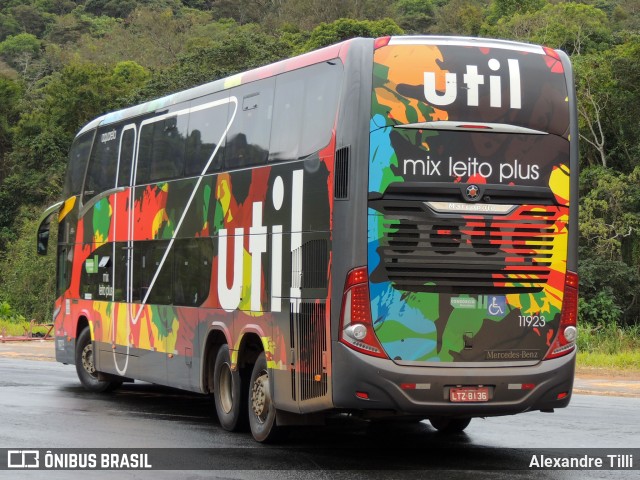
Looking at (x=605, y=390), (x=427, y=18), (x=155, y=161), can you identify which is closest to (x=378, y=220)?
(x=155, y=161)

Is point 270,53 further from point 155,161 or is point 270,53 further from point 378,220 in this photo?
point 378,220

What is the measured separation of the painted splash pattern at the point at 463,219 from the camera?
36.6 ft

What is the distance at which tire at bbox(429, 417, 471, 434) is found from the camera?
45.4ft

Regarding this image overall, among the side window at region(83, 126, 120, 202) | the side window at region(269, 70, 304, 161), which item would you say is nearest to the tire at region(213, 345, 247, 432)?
the side window at region(269, 70, 304, 161)

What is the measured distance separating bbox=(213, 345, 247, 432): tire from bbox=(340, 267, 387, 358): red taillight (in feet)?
9.09

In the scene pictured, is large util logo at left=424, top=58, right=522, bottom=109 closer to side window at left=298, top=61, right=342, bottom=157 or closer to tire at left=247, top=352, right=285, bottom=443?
side window at left=298, top=61, right=342, bottom=157

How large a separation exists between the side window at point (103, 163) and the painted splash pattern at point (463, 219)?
758cm

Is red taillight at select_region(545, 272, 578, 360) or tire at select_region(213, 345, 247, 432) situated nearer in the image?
red taillight at select_region(545, 272, 578, 360)

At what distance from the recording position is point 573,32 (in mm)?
61438

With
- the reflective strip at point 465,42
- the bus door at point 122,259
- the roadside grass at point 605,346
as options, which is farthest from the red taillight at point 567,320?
the roadside grass at point 605,346

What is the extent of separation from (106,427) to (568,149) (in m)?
6.15

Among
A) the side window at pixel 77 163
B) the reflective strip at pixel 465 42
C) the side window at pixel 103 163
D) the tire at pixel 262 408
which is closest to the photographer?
the reflective strip at pixel 465 42

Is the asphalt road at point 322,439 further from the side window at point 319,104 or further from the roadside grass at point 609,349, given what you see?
the roadside grass at point 609,349

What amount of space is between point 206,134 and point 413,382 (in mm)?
5047
